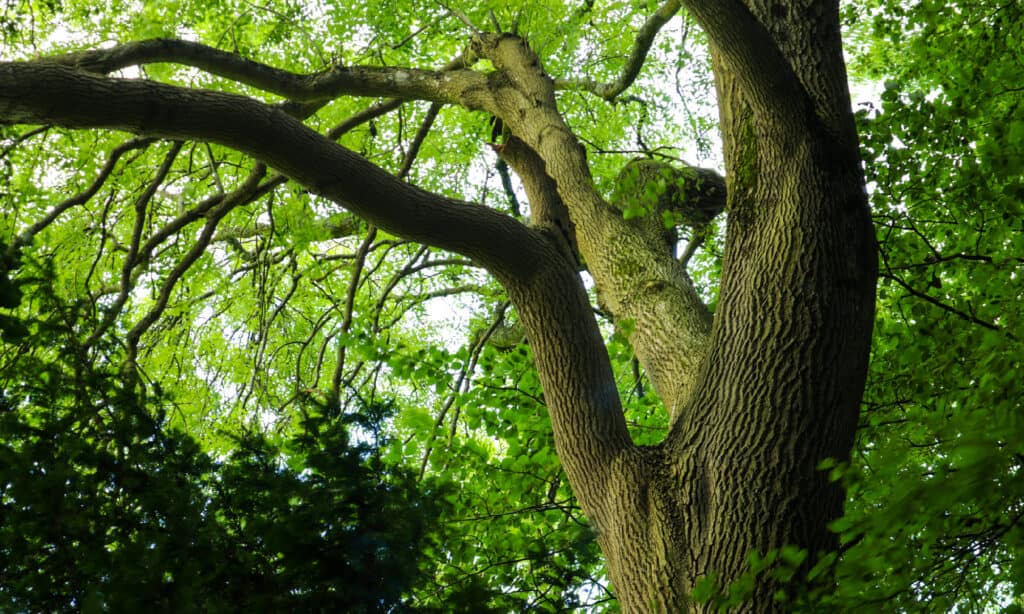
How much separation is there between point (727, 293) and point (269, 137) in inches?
79.5

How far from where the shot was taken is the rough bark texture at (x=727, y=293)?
10.1 feet

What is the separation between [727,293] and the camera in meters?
3.43

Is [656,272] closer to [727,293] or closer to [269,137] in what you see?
[727,293]

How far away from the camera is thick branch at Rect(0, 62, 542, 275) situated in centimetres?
302

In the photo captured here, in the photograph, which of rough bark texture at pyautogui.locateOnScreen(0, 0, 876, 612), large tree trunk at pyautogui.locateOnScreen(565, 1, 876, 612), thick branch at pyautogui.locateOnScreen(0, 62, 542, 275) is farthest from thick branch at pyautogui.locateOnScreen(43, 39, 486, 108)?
large tree trunk at pyautogui.locateOnScreen(565, 1, 876, 612)

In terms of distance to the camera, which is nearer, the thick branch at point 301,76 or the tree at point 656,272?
the tree at point 656,272

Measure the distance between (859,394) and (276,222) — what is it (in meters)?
5.54

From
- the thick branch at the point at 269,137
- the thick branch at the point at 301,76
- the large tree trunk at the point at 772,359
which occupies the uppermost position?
the thick branch at the point at 301,76

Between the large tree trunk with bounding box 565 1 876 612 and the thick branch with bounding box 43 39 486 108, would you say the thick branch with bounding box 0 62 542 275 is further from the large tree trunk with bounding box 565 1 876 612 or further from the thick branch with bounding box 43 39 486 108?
the thick branch with bounding box 43 39 486 108

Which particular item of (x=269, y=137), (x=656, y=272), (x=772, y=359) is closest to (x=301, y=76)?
(x=269, y=137)

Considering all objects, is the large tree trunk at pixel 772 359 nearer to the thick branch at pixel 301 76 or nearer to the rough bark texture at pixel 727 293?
the rough bark texture at pixel 727 293

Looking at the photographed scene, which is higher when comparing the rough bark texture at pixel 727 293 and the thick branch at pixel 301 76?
the thick branch at pixel 301 76

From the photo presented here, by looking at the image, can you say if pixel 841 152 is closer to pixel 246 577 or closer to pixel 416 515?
pixel 416 515

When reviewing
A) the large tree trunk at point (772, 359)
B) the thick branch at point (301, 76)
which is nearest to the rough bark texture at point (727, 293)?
the large tree trunk at point (772, 359)
